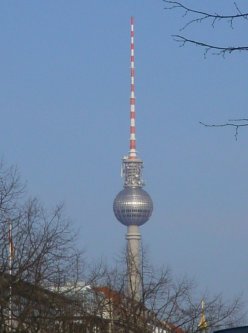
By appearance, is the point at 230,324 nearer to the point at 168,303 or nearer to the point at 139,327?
the point at 168,303

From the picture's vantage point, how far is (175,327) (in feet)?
119

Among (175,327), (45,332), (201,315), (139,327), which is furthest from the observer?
(201,315)

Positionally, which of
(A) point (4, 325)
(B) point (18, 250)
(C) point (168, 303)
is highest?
(C) point (168, 303)

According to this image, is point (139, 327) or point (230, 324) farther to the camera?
point (230, 324)

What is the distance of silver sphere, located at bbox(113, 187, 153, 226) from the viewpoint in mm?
177000

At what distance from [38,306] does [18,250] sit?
1751 millimetres

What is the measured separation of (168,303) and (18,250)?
1179 centimetres

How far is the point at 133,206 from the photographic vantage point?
176375mm

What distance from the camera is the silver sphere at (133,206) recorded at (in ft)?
581

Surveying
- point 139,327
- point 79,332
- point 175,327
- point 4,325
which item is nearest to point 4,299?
point 4,325

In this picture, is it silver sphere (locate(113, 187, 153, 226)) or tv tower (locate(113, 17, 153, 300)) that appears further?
silver sphere (locate(113, 187, 153, 226))

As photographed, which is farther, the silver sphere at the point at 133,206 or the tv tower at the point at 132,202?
the silver sphere at the point at 133,206

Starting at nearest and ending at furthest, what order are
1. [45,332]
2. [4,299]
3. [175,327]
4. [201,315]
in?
[4,299] → [45,332] → [175,327] → [201,315]

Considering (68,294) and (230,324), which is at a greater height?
(230,324)
